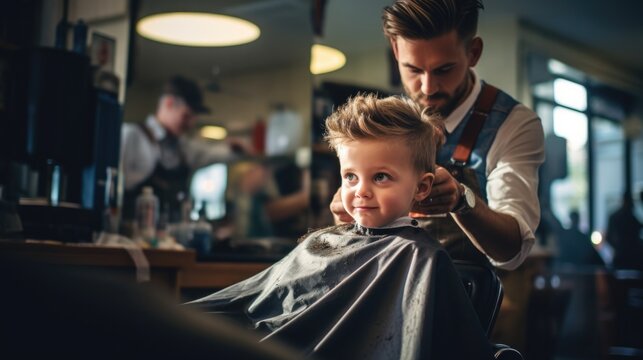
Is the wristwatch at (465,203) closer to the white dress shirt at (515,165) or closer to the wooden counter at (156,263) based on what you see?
the white dress shirt at (515,165)

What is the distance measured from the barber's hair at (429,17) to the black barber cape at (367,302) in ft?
1.44

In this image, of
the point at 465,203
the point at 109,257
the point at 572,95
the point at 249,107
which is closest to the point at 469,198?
the point at 465,203

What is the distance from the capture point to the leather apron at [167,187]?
3242mm

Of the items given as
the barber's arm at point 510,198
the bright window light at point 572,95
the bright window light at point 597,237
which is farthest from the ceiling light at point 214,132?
the bright window light at point 597,237

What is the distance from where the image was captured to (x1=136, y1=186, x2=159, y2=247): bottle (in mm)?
2855

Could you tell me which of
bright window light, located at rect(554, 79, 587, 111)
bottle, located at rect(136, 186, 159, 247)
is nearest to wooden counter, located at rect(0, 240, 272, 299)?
bottle, located at rect(136, 186, 159, 247)

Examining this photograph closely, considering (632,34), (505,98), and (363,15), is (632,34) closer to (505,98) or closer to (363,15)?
(363,15)

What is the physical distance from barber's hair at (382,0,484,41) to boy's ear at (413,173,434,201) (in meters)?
0.34

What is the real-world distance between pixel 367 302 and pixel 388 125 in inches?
14.0

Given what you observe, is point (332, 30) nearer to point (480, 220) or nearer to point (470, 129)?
point (470, 129)

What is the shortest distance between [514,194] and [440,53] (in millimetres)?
361

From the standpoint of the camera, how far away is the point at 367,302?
128 centimetres

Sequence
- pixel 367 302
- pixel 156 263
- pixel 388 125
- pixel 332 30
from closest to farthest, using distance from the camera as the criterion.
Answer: pixel 367 302 < pixel 388 125 < pixel 156 263 < pixel 332 30

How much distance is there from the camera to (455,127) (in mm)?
1676
